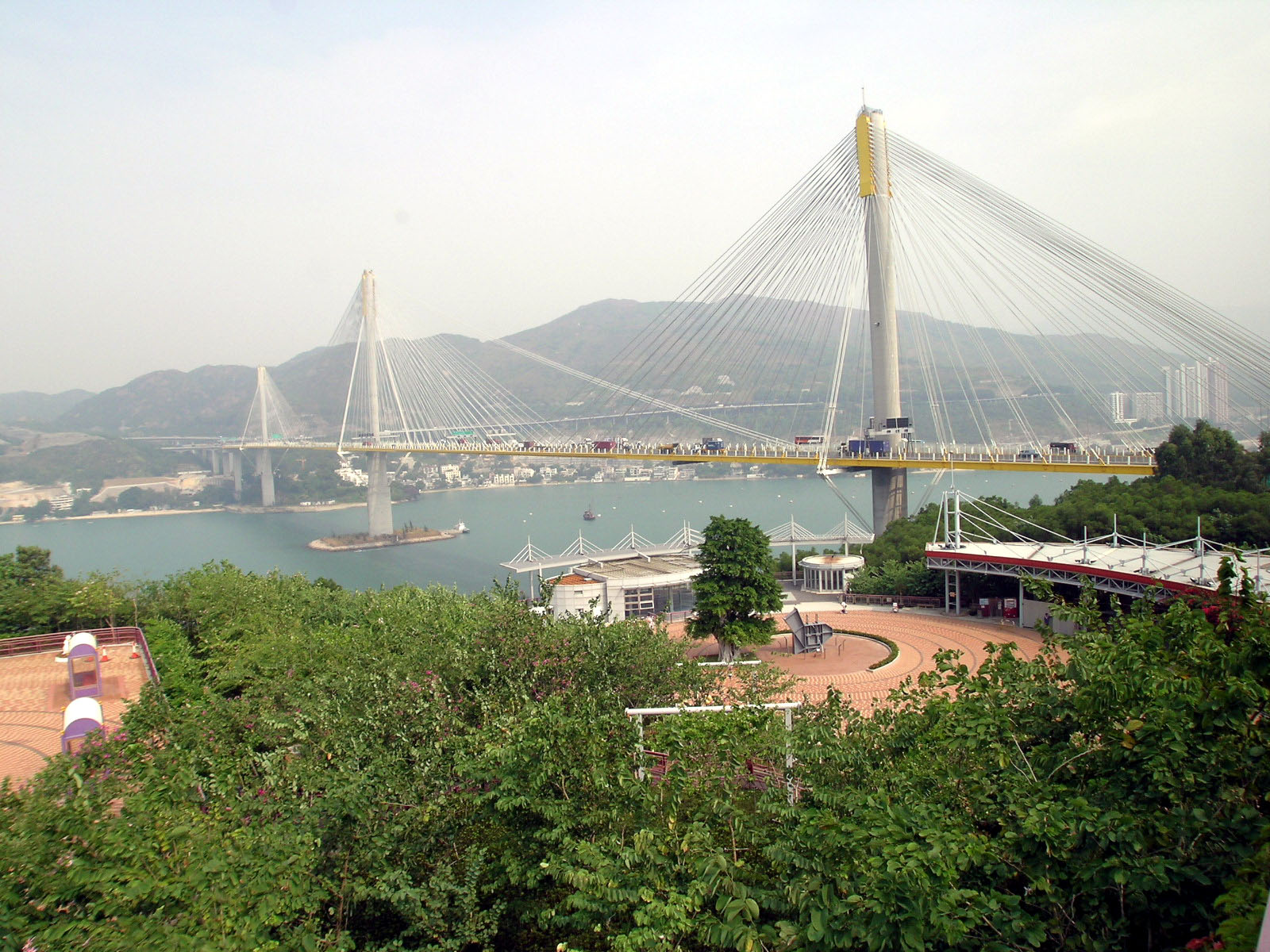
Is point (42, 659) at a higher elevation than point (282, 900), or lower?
lower

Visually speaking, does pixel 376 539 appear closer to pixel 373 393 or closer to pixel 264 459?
pixel 373 393

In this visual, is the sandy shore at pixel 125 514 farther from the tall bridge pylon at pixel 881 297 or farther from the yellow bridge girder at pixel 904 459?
the tall bridge pylon at pixel 881 297

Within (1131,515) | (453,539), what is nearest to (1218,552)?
(1131,515)

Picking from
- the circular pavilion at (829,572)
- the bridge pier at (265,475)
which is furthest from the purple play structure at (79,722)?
the bridge pier at (265,475)

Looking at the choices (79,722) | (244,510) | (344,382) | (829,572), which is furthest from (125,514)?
(79,722)

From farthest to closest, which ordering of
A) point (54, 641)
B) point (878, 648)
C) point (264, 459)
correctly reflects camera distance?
1. point (264, 459)
2. point (878, 648)
3. point (54, 641)

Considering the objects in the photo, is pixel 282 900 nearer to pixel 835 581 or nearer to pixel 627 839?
pixel 627 839
